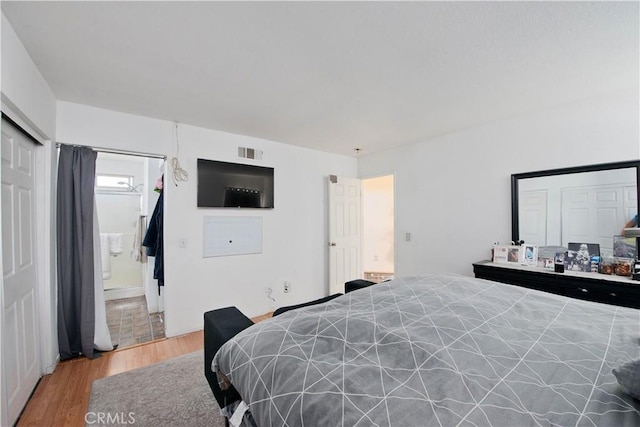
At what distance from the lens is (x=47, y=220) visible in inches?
87.6

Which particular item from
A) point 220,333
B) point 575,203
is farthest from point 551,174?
point 220,333

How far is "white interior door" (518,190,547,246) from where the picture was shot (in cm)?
272

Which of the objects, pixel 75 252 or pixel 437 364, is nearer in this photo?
pixel 437 364

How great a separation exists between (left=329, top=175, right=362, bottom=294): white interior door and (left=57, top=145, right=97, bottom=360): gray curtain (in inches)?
115

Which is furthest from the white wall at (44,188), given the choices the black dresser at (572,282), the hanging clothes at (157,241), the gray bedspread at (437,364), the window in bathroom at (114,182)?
the black dresser at (572,282)

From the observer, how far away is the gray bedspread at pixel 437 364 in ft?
2.50

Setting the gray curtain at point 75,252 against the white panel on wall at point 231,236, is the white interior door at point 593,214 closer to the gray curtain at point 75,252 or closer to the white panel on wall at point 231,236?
the white panel on wall at point 231,236

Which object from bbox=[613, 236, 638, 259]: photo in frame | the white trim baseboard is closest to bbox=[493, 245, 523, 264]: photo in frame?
bbox=[613, 236, 638, 259]: photo in frame

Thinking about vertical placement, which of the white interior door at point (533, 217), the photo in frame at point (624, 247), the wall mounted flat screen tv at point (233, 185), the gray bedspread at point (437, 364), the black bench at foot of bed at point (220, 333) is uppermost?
the wall mounted flat screen tv at point (233, 185)

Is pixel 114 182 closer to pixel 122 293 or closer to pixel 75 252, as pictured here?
pixel 122 293

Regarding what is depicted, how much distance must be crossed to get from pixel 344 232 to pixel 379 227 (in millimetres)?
1974

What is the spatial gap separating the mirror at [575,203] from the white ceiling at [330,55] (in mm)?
713

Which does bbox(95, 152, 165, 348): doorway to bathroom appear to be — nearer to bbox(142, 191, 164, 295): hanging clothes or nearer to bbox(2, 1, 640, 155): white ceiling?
bbox(142, 191, 164, 295): hanging clothes

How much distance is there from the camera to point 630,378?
768 millimetres
